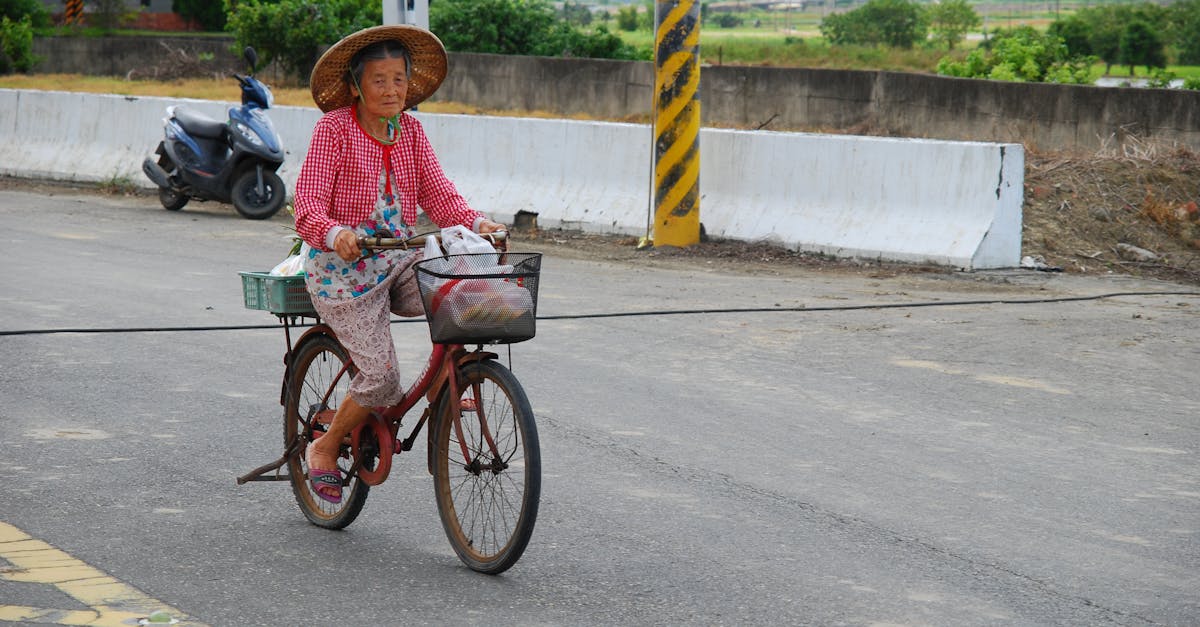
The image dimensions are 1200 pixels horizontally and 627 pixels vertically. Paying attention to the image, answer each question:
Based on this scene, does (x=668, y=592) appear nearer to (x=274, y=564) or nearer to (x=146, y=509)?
(x=274, y=564)

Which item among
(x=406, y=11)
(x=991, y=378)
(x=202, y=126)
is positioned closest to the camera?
(x=991, y=378)

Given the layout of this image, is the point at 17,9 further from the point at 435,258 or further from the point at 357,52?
the point at 435,258

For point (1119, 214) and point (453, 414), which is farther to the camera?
point (1119, 214)

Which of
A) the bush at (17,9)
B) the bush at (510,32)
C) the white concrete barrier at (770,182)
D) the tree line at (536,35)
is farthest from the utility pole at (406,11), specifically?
the bush at (17,9)

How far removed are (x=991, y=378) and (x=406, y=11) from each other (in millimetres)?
8867

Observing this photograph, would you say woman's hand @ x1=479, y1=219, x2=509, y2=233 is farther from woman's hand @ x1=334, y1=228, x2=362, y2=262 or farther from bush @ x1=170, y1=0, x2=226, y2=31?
bush @ x1=170, y1=0, x2=226, y2=31

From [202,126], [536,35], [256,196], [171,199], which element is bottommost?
[171,199]

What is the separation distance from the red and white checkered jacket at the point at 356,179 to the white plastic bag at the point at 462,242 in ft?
1.27

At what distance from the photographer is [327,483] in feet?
17.6

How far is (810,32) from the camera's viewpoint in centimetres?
10188

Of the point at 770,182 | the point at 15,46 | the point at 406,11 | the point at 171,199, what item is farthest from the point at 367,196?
the point at 15,46

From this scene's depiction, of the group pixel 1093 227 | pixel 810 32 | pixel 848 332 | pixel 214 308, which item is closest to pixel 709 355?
pixel 848 332

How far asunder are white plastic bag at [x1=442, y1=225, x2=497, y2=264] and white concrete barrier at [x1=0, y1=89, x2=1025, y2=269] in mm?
7490

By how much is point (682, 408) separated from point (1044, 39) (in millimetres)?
22122
